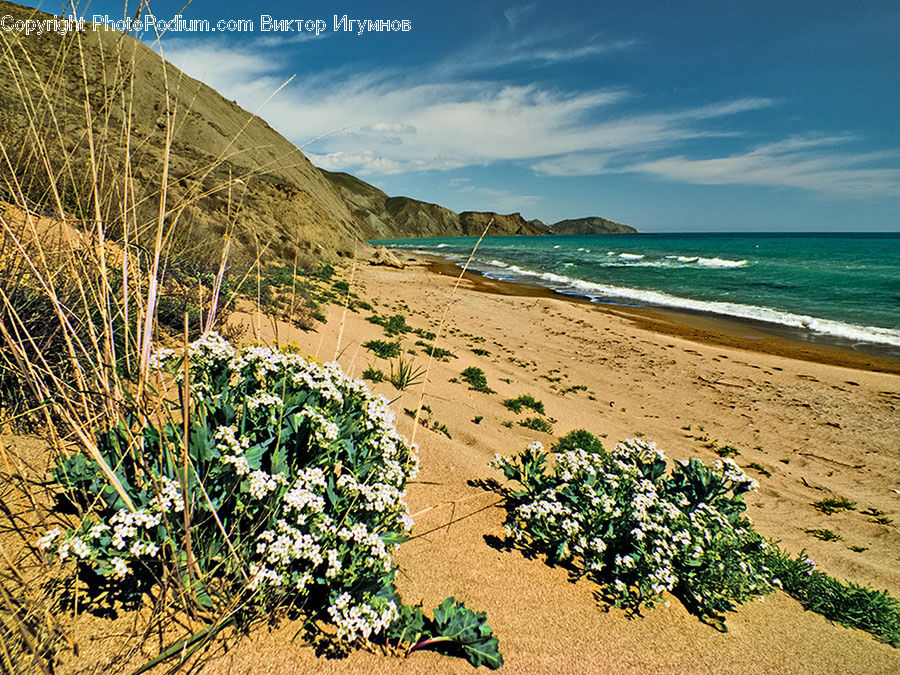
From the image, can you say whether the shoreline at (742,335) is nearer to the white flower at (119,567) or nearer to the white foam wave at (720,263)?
the white flower at (119,567)

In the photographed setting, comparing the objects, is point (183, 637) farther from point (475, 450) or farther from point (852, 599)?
point (852, 599)

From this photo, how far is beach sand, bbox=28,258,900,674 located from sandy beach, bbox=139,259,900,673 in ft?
0.05

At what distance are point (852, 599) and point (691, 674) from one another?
225cm

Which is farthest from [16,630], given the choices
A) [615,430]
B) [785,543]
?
[615,430]

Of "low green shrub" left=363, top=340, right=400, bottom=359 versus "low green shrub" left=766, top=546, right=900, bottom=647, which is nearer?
"low green shrub" left=766, top=546, right=900, bottom=647

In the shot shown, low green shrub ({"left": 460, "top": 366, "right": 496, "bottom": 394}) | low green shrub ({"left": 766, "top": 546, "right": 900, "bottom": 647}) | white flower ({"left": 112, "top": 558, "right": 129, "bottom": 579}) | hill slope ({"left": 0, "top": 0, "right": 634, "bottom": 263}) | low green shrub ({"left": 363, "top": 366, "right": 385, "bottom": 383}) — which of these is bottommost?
low green shrub ({"left": 766, "top": 546, "right": 900, "bottom": 647})

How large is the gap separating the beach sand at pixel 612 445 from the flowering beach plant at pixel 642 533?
18 centimetres

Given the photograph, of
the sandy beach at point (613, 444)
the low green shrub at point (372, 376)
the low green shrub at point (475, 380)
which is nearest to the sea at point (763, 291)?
the sandy beach at point (613, 444)

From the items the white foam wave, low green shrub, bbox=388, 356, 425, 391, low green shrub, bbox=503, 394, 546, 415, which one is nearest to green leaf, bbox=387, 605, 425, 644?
low green shrub, bbox=388, 356, 425, 391

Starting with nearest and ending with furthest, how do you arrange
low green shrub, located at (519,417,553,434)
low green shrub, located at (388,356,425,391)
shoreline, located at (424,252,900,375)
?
low green shrub, located at (388,356,425,391), low green shrub, located at (519,417,553,434), shoreline, located at (424,252,900,375)

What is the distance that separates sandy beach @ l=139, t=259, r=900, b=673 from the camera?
2750 mm

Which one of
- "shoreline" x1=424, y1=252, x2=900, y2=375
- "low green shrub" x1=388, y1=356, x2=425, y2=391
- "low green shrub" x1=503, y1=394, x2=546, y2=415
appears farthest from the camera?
"shoreline" x1=424, y1=252, x2=900, y2=375

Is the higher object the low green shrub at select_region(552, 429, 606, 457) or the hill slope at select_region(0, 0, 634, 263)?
the hill slope at select_region(0, 0, 634, 263)

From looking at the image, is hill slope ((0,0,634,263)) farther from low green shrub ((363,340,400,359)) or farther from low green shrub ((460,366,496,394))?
low green shrub ((460,366,496,394))
